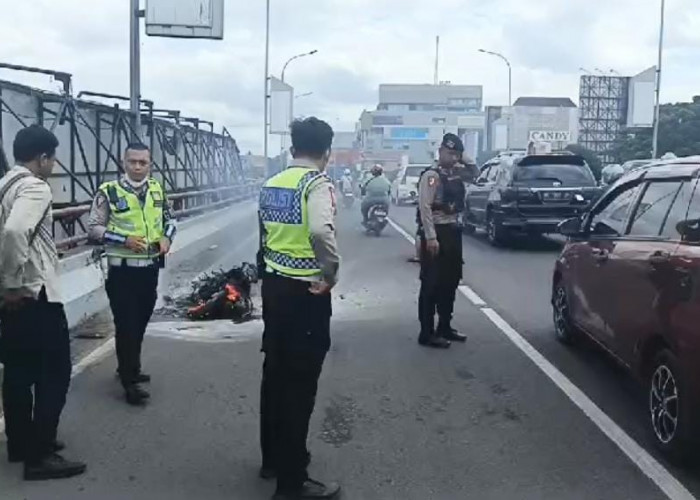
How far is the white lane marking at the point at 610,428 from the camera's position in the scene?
184 inches

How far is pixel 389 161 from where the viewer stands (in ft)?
246

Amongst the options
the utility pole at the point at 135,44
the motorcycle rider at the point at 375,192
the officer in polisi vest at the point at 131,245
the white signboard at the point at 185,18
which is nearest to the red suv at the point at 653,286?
the officer in polisi vest at the point at 131,245

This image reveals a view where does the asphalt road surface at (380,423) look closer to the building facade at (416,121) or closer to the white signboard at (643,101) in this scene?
the white signboard at (643,101)

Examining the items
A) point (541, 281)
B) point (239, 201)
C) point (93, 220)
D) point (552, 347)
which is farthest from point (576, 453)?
point (239, 201)

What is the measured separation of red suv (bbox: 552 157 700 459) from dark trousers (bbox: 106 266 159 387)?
322cm

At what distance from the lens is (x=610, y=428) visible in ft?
18.5

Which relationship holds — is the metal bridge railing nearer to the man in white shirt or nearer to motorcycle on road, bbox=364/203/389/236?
motorcycle on road, bbox=364/203/389/236

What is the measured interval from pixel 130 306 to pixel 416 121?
113255 mm

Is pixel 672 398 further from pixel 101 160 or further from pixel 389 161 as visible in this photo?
pixel 389 161

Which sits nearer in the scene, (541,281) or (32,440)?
(32,440)

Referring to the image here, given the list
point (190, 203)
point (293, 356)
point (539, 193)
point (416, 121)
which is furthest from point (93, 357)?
point (416, 121)

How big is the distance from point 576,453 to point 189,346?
4.03m

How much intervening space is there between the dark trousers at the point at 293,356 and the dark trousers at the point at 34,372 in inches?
47.9

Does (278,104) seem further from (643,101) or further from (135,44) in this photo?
(135,44)
